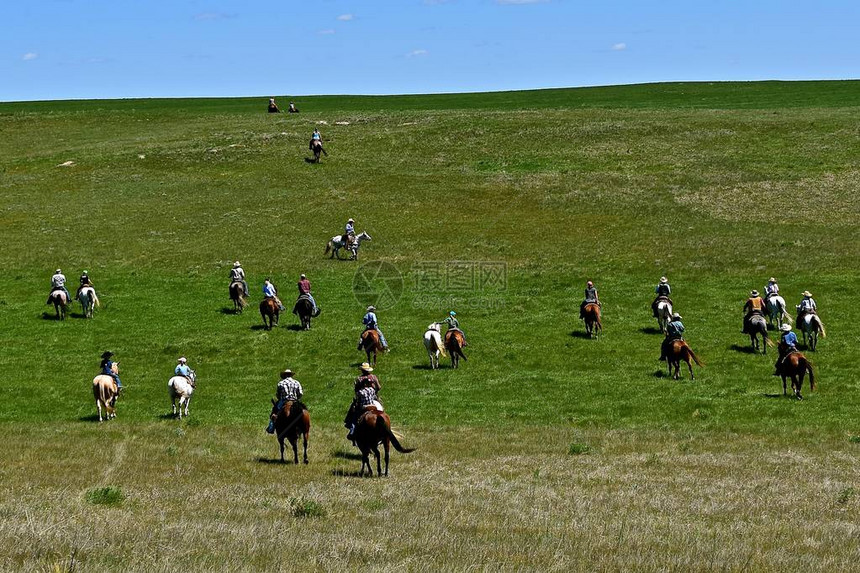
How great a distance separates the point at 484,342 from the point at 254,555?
88.5 feet

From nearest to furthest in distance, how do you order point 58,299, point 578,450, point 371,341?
point 578,450
point 371,341
point 58,299

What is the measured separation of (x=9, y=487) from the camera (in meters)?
18.6

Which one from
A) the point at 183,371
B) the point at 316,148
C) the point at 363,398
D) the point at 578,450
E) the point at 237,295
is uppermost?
the point at 316,148

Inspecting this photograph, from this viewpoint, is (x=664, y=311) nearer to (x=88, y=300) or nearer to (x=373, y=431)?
(x=373, y=431)

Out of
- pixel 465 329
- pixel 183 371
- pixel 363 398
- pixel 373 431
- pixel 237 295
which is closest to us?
pixel 373 431

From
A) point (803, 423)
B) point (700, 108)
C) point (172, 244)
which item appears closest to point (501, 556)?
point (803, 423)

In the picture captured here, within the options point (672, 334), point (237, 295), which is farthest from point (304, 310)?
point (672, 334)

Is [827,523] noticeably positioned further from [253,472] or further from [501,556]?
[253,472]

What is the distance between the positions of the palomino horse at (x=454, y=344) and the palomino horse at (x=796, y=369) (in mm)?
11206

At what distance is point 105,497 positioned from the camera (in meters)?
16.4

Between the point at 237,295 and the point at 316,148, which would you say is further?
the point at 316,148

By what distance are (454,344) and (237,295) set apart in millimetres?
12873

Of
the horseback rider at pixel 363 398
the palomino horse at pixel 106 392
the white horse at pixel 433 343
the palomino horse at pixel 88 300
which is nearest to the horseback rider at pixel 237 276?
the palomino horse at pixel 88 300

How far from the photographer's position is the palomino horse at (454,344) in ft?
113
